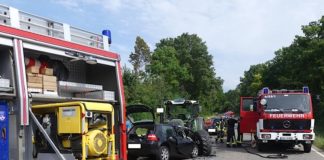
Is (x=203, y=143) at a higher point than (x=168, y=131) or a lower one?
lower

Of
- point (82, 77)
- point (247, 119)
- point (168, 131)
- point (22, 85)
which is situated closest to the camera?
point (22, 85)

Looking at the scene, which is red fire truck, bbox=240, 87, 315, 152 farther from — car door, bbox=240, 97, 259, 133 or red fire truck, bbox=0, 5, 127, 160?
red fire truck, bbox=0, 5, 127, 160

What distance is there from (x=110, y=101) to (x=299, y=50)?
167 feet

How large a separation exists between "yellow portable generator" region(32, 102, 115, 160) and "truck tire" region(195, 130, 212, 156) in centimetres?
1008

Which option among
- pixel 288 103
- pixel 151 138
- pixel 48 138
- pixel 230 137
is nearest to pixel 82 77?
pixel 48 138

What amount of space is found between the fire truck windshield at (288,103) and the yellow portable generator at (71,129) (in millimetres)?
13332

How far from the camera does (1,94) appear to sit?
19.4 ft

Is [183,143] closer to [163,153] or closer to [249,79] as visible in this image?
[163,153]

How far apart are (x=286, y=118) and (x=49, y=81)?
45.0 ft

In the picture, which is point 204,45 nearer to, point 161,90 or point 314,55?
point 314,55

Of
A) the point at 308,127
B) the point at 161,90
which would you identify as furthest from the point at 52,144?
the point at 161,90

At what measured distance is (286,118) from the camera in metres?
19.2

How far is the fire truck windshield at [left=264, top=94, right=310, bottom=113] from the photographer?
63.0 ft

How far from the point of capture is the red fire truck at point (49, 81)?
6113 mm
